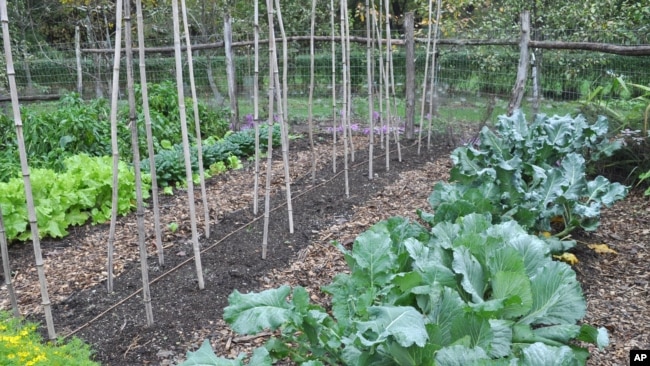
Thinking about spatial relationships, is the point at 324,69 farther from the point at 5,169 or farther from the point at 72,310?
the point at 72,310

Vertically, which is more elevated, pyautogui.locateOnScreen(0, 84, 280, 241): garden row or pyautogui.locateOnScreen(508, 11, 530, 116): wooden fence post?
pyautogui.locateOnScreen(508, 11, 530, 116): wooden fence post

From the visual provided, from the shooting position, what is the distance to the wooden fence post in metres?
6.56

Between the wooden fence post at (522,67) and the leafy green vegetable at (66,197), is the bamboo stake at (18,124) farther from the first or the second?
the wooden fence post at (522,67)

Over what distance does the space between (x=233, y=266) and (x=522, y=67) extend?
4.69 m

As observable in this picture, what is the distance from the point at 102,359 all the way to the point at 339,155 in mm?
4611

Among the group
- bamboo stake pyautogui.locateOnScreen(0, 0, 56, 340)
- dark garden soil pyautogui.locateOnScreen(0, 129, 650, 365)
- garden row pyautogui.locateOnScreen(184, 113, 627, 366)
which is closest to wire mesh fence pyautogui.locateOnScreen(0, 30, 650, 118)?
dark garden soil pyautogui.locateOnScreen(0, 129, 650, 365)

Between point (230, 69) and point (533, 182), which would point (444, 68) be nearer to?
point (230, 69)

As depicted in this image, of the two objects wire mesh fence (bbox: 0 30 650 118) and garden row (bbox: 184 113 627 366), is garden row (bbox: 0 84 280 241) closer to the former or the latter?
wire mesh fence (bbox: 0 30 650 118)

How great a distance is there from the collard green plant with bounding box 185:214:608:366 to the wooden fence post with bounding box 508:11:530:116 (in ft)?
13.7

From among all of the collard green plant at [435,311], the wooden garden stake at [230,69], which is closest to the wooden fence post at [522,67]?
the wooden garden stake at [230,69]

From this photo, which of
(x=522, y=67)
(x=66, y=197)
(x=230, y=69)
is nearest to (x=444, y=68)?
(x=522, y=67)

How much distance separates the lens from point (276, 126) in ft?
26.0

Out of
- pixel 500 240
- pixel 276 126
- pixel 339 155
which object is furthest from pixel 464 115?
pixel 500 240

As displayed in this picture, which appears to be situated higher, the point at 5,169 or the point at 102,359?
the point at 5,169
